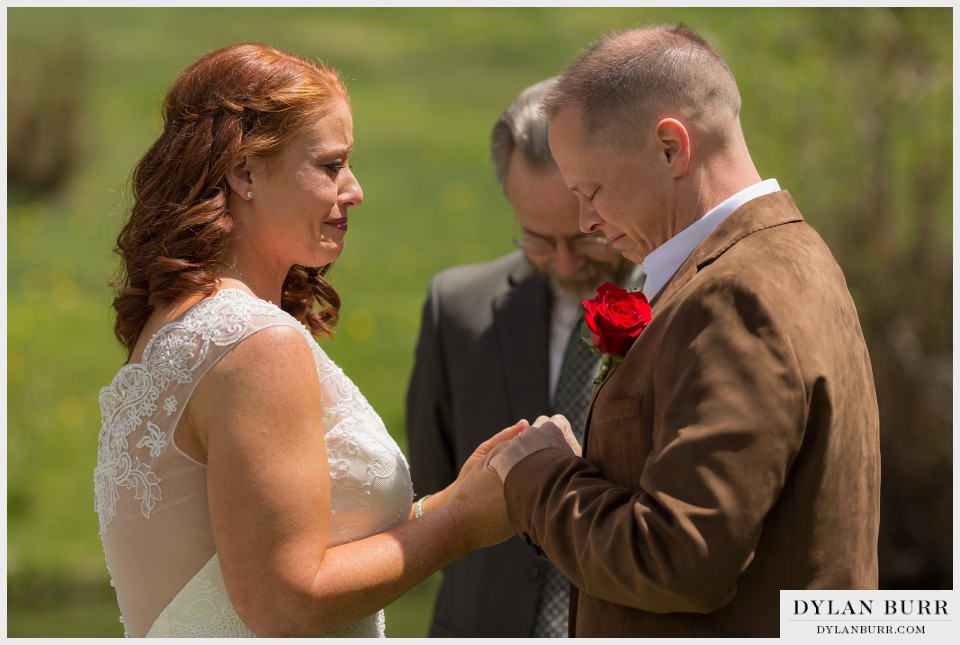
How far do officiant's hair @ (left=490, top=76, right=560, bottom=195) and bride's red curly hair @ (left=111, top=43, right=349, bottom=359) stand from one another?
53.8 inches

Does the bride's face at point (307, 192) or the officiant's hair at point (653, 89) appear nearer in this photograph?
the officiant's hair at point (653, 89)

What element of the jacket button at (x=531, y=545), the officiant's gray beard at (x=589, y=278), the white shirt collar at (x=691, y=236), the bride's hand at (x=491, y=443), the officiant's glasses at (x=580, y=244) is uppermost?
the white shirt collar at (x=691, y=236)

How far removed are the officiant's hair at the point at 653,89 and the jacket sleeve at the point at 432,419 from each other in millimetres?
2016

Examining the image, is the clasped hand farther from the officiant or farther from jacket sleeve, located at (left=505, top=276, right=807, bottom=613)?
the officiant

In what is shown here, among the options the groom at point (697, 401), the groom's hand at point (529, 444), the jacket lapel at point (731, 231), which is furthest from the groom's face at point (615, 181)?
the groom's hand at point (529, 444)

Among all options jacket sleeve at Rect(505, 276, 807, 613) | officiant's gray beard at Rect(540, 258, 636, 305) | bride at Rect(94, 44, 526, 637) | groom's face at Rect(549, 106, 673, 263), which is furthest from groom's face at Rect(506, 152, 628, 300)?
jacket sleeve at Rect(505, 276, 807, 613)

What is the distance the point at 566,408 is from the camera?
163 inches

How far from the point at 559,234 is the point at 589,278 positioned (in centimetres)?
19

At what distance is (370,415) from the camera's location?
2.85 m

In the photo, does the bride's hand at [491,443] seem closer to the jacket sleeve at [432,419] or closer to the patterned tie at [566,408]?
the patterned tie at [566,408]

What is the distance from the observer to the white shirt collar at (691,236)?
8.10 feet

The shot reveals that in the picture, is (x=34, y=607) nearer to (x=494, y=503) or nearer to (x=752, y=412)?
(x=494, y=503)

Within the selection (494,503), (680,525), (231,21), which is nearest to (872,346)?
(494,503)

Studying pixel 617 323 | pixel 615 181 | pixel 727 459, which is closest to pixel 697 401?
pixel 727 459
